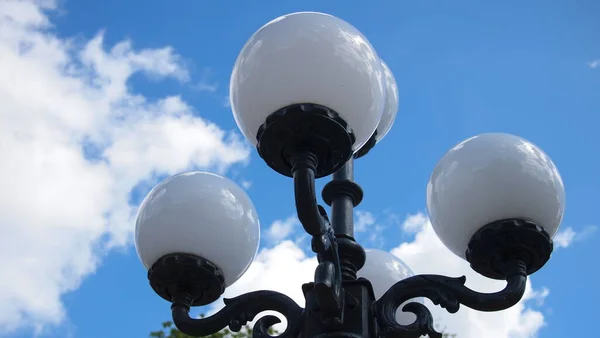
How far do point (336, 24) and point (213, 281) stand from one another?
4.05ft

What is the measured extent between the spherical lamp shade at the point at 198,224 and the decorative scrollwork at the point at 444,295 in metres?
0.77

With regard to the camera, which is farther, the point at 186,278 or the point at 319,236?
the point at 186,278

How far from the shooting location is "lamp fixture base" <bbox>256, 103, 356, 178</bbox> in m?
2.47

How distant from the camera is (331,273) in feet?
8.64

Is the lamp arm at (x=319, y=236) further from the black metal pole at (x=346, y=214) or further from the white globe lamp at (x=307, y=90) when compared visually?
the black metal pole at (x=346, y=214)

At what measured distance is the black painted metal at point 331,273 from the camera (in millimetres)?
2486

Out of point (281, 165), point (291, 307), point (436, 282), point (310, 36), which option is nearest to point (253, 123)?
point (281, 165)

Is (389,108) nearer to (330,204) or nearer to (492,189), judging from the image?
(330,204)

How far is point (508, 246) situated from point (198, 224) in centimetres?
128

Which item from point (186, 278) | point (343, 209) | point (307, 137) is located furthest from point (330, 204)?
point (307, 137)

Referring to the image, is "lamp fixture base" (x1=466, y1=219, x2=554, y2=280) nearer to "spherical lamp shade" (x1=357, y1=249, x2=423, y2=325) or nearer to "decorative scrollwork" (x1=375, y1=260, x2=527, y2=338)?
"decorative scrollwork" (x1=375, y1=260, x2=527, y2=338)

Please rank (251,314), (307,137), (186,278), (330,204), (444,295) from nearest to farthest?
1. (307,137)
2. (444,295)
3. (251,314)
4. (186,278)
5. (330,204)

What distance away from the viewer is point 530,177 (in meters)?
2.97

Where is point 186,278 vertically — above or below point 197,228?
below
